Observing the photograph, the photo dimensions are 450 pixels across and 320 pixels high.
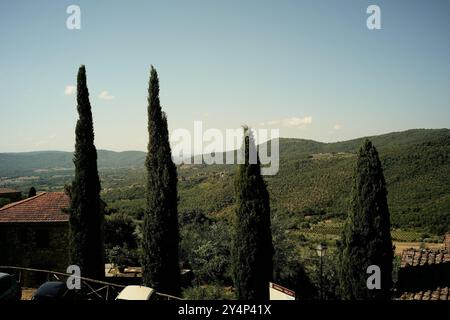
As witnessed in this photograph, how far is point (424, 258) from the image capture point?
1422cm

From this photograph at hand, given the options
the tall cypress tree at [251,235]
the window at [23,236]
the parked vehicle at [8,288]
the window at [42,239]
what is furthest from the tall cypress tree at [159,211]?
the window at [23,236]

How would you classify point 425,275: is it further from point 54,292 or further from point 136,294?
point 54,292

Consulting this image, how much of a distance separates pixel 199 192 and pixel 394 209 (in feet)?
125

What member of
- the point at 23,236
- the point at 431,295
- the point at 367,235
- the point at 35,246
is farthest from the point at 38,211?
the point at 431,295

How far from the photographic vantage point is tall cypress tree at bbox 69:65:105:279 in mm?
18003

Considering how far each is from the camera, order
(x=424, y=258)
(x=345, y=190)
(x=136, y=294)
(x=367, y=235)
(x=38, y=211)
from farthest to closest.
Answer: (x=345, y=190) < (x=38, y=211) < (x=367, y=235) < (x=424, y=258) < (x=136, y=294)

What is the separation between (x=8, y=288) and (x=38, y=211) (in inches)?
516

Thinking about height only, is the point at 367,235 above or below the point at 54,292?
above

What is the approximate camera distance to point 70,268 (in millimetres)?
17672

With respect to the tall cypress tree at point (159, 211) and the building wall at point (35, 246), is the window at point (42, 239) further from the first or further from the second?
the tall cypress tree at point (159, 211)

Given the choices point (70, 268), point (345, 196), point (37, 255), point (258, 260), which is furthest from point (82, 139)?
point (345, 196)

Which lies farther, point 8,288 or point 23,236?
point 23,236

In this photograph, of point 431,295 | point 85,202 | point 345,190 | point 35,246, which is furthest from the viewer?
point 345,190

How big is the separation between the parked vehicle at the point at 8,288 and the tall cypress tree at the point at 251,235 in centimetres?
891
